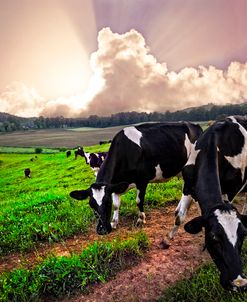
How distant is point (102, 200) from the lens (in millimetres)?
7863

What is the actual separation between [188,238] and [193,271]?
152cm

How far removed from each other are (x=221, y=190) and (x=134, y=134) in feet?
12.0

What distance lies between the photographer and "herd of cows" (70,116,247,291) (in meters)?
4.77

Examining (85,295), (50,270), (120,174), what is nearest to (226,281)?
(85,295)

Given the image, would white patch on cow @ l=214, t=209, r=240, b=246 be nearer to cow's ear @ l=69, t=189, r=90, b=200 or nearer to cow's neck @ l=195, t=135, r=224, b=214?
cow's neck @ l=195, t=135, r=224, b=214

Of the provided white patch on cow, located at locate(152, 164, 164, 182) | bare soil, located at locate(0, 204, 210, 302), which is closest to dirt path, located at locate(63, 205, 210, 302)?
bare soil, located at locate(0, 204, 210, 302)

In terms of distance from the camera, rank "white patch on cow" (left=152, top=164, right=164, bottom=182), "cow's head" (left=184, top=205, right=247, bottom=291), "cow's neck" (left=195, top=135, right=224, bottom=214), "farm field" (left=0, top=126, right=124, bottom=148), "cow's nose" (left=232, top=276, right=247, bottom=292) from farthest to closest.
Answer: "farm field" (left=0, top=126, right=124, bottom=148) → "white patch on cow" (left=152, top=164, right=164, bottom=182) → "cow's neck" (left=195, top=135, right=224, bottom=214) → "cow's head" (left=184, top=205, right=247, bottom=291) → "cow's nose" (left=232, top=276, right=247, bottom=292)

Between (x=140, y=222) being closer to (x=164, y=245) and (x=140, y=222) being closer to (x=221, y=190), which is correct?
(x=164, y=245)

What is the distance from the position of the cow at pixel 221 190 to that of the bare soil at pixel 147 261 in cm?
52

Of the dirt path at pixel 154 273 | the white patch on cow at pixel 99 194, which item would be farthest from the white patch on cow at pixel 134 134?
the dirt path at pixel 154 273

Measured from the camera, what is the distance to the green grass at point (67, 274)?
5.82m

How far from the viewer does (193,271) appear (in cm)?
601

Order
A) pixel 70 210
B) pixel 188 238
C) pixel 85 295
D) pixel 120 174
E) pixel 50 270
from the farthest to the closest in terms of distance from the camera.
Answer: pixel 70 210
pixel 120 174
pixel 188 238
pixel 50 270
pixel 85 295

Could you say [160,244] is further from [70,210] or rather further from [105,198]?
[70,210]
